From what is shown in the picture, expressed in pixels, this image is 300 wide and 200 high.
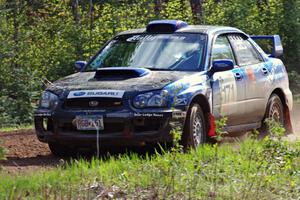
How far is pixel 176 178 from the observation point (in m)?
7.53

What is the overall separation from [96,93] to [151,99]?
0.65m

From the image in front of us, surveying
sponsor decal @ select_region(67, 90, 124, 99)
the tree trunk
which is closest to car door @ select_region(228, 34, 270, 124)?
sponsor decal @ select_region(67, 90, 124, 99)

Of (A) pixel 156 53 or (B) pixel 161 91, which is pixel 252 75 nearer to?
(A) pixel 156 53

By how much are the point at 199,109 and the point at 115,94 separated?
113 centimetres

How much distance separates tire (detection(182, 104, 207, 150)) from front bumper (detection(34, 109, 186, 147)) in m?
0.14

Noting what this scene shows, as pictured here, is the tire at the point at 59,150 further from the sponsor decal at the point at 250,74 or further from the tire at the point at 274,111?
the tire at the point at 274,111

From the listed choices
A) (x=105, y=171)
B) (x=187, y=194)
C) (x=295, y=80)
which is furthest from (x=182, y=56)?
(x=295, y=80)

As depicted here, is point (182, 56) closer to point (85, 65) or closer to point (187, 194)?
point (85, 65)

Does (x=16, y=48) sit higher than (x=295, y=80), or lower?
higher

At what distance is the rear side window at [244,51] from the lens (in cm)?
1189

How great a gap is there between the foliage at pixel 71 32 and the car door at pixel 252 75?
7.12m

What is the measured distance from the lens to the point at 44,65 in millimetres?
21859

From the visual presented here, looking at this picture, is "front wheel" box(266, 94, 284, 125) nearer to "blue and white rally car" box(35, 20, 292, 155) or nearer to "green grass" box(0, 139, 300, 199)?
"blue and white rally car" box(35, 20, 292, 155)

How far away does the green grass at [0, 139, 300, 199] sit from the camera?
23.7 ft
